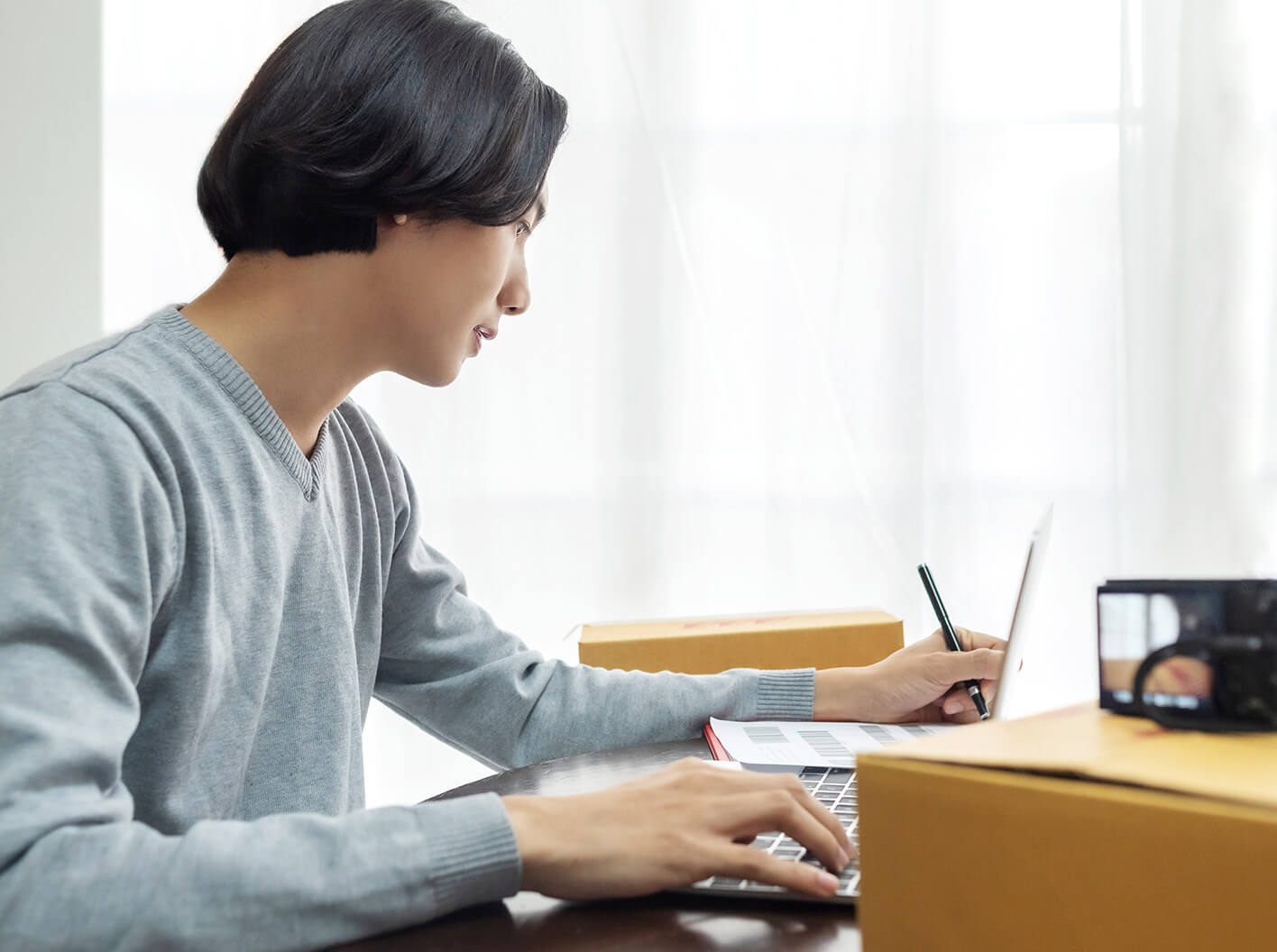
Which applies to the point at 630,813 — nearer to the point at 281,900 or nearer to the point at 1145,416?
the point at 281,900

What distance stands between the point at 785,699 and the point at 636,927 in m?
0.45

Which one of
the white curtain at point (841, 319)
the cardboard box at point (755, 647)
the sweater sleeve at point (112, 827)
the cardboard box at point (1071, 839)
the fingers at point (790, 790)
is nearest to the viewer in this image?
the cardboard box at point (1071, 839)

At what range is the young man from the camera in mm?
511

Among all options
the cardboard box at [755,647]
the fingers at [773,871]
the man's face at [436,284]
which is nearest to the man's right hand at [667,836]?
the fingers at [773,871]

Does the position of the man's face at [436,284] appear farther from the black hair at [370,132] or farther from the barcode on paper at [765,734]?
the barcode on paper at [765,734]

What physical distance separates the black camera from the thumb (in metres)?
0.47

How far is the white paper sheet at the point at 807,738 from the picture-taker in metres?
0.81

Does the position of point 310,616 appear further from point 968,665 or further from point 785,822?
point 968,665

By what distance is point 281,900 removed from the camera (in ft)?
1.65

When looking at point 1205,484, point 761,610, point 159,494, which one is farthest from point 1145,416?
point 159,494

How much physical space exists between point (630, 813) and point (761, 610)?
1.37 meters

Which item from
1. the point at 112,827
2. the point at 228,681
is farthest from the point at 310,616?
the point at 112,827

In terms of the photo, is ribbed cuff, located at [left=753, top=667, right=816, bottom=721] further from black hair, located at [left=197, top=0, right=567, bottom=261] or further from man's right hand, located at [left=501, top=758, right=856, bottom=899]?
black hair, located at [left=197, top=0, right=567, bottom=261]

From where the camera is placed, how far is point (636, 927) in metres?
0.54
